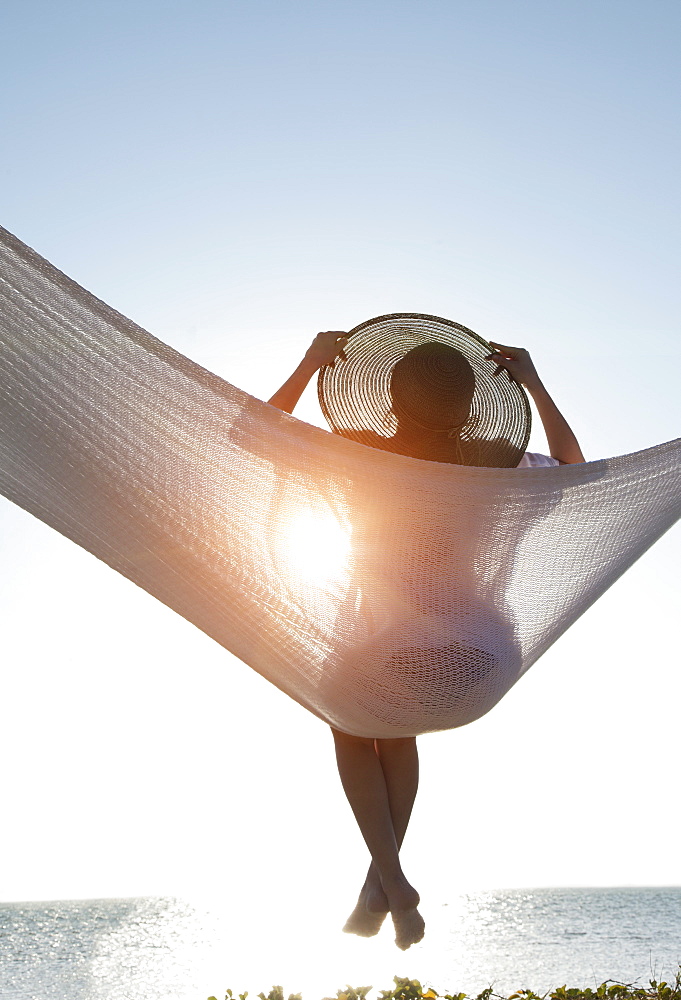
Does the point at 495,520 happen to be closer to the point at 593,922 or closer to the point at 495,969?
the point at 495,969

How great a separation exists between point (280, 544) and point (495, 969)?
1647 cm

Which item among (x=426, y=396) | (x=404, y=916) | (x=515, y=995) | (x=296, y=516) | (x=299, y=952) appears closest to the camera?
(x=296, y=516)

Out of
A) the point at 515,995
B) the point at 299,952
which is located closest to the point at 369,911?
the point at 515,995

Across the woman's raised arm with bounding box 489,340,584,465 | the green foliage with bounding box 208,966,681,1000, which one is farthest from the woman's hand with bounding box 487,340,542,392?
the green foliage with bounding box 208,966,681,1000

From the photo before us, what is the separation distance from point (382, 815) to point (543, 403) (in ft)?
3.25

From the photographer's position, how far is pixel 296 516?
1.68m

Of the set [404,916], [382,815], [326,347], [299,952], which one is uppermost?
[326,347]

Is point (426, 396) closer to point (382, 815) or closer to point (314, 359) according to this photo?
point (314, 359)

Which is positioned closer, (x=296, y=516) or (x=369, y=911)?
(x=296, y=516)

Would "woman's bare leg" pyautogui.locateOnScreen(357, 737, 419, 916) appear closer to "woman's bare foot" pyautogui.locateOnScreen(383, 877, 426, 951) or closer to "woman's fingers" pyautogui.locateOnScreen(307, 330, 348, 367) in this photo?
"woman's bare foot" pyautogui.locateOnScreen(383, 877, 426, 951)

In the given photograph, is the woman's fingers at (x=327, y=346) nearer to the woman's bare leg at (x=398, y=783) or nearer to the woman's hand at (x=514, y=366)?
the woman's hand at (x=514, y=366)

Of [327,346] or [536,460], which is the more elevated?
[327,346]

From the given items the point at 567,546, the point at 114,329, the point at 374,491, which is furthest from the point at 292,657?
the point at 114,329

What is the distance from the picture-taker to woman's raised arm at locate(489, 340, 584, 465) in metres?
2.01
